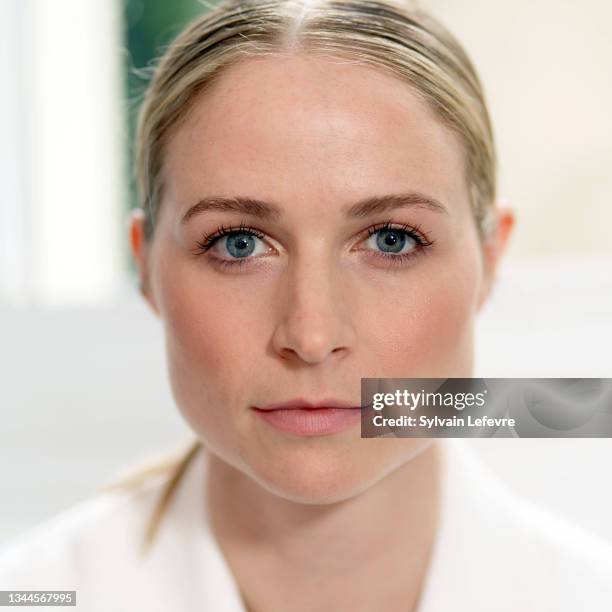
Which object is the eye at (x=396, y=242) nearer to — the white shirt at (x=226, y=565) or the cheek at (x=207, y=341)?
the cheek at (x=207, y=341)

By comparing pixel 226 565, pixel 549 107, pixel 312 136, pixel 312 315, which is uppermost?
pixel 549 107

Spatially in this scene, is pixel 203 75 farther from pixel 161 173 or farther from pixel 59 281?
pixel 59 281

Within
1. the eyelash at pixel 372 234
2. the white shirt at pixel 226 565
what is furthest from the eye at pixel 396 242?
the white shirt at pixel 226 565

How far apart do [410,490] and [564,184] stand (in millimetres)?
558

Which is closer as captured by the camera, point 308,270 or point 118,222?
point 308,270

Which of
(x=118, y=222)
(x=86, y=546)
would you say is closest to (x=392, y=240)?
(x=86, y=546)

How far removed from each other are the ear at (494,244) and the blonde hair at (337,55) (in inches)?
0.5

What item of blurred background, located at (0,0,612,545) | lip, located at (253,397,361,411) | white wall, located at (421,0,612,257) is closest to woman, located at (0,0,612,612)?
lip, located at (253,397,361,411)

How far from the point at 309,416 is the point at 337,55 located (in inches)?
9.4

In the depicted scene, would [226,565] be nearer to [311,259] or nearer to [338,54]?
[311,259]

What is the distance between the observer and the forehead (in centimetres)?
52

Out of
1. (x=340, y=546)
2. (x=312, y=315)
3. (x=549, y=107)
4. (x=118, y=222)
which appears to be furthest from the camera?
(x=118, y=222)

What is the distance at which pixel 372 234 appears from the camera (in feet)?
1.81

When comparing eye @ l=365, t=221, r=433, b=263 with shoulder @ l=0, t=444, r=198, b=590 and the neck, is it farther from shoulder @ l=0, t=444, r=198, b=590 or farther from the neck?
shoulder @ l=0, t=444, r=198, b=590
